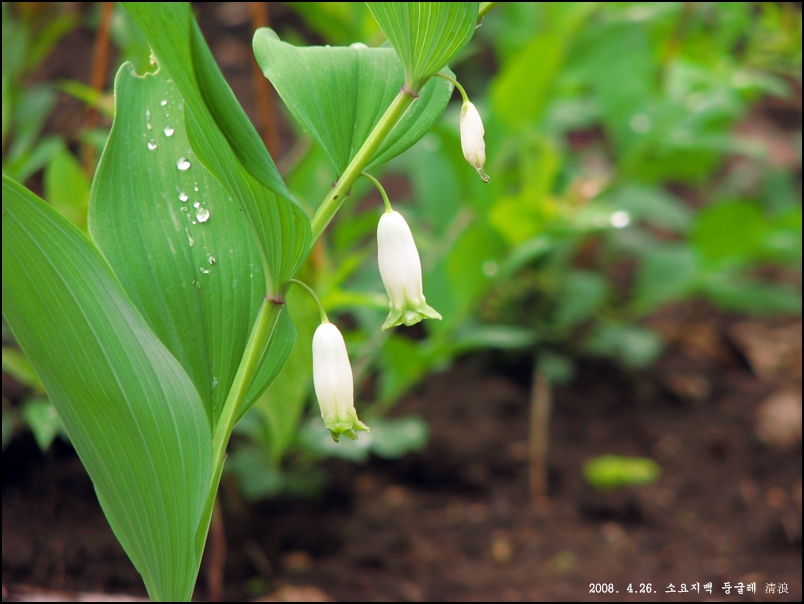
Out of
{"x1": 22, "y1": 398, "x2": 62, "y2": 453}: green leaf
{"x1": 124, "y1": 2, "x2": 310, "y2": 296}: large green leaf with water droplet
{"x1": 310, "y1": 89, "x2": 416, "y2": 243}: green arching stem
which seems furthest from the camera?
{"x1": 22, "y1": 398, "x2": 62, "y2": 453}: green leaf

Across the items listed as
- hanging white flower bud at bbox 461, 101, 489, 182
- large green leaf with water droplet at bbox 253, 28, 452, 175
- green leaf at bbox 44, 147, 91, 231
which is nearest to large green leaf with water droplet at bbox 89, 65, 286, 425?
large green leaf with water droplet at bbox 253, 28, 452, 175

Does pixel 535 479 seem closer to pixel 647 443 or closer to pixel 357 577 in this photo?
pixel 647 443

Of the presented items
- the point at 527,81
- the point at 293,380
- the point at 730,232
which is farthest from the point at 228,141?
the point at 730,232

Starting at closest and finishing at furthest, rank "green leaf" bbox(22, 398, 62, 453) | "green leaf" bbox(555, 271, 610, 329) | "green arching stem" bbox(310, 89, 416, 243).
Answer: "green arching stem" bbox(310, 89, 416, 243)
"green leaf" bbox(22, 398, 62, 453)
"green leaf" bbox(555, 271, 610, 329)

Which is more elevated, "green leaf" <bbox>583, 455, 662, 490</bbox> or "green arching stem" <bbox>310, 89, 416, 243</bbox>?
"green leaf" <bbox>583, 455, 662, 490</bbox>

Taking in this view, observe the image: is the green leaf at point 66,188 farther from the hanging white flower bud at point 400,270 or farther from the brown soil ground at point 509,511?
the hanging white flower bud at point 400,270

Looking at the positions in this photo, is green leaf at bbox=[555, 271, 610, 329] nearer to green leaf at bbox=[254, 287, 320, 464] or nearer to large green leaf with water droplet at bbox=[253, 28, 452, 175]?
green leaf at bbox=[254, 287, 320, 464]

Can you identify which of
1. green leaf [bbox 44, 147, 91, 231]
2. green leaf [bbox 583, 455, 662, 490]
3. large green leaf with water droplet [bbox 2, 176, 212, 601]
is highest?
green leaf [bbox 44, 147, 91, 231]
